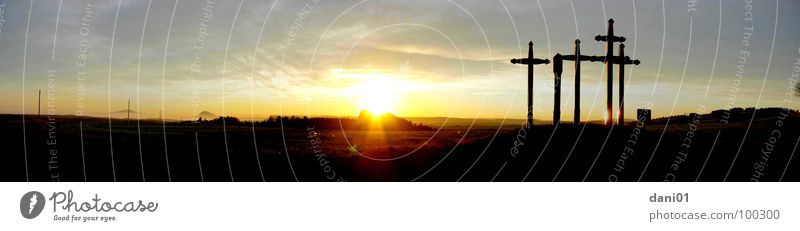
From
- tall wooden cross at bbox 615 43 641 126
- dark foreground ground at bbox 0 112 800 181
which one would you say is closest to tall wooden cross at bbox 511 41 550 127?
dark foreground ground at bbox 0 112 800 181

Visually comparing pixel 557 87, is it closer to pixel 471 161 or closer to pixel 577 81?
pixel 577 81

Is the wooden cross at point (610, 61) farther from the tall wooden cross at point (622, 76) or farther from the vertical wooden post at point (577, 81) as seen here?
the vertical wooden post at point (577, 81)

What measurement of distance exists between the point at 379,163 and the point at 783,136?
1426 cm

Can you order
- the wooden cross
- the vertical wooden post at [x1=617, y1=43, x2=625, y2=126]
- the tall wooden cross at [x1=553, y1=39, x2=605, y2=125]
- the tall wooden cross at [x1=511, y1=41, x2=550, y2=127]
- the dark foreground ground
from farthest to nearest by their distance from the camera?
the tall wooden cross at [x1=511, y1=41, x2=550, y2=127], the vertical wooden post at [x1=617, y1=43, x2=625, y2=126], the tall wooden cross at [x1=553, y1=39, x2=605, y2=125], the wooden cross, the dark foreground ground

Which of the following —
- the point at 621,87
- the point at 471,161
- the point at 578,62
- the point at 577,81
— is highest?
the point at 578,62

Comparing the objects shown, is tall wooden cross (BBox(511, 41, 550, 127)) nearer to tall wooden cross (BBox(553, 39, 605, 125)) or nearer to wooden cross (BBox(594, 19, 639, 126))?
tall wooden cross (BBox(553, 39, 605, 125))

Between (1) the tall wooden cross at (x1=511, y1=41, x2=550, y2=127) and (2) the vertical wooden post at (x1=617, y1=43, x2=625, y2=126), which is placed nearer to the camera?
(2) the vertical wooden post at (x1=617, y1=43, x2=625, y2=126)

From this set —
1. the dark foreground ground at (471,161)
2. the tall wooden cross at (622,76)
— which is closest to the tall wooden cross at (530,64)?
the dark foreground ground at (471,161)

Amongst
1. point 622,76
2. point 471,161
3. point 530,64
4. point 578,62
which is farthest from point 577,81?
point 471,161

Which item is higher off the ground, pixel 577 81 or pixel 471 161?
pixel 577 81

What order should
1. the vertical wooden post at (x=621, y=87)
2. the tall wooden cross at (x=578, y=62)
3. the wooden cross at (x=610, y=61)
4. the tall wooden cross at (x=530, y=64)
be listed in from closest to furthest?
the wooden cross at (x=610, y=61), the tall wooden cross at (x=578, y=62), the vertical wooden post at (x=621, y=87), the tall wooden cross at (x=530, y=64)

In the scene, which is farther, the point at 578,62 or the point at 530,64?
the point at 530,64
